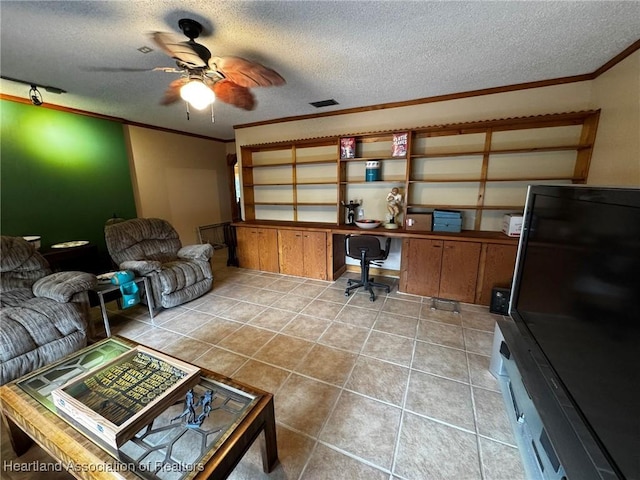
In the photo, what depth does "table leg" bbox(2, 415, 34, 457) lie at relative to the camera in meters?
1.28

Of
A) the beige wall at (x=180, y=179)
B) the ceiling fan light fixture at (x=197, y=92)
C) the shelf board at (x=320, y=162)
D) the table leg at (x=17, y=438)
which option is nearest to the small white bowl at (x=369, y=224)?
the shelf board at (x=320, y=162)

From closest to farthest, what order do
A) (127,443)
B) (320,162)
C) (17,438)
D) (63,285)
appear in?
(127,443)
(17,438)
(63,285)
(320,162)

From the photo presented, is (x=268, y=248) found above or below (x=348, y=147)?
below

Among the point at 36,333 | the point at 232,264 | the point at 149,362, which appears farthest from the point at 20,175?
the point at 149,362

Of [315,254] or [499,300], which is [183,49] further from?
[499,300]

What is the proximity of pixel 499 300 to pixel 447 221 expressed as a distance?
40.1 inches

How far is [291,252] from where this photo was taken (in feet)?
12.8

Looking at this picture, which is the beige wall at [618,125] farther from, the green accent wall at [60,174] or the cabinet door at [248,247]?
the green accent wall at [60,174]

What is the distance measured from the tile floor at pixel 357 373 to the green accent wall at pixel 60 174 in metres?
1.59

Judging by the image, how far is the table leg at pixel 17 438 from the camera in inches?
50.5

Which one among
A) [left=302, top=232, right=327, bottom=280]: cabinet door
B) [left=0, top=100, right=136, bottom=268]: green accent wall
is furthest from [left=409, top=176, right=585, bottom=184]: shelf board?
[left=0, top=100, right=136, bottom=268]: green accent wall

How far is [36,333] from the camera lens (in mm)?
1853

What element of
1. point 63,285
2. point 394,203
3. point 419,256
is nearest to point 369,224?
point 394,203

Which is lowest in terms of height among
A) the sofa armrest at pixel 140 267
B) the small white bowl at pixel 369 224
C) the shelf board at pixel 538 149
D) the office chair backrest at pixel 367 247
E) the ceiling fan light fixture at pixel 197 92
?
the sofa armrest at pixel 140 267
